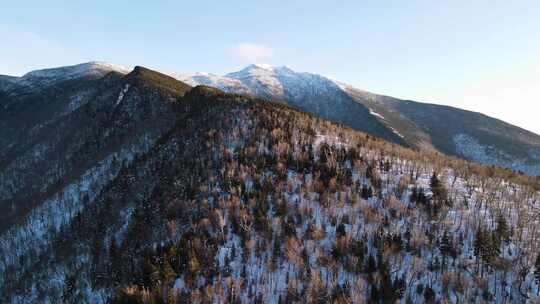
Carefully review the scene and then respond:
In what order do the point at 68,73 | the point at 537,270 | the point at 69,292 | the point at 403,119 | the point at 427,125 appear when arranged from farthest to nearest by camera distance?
the point at 68,73 → the point at 403,119 → the point at 427,125 → the point at 69,292 → the point at 537,270

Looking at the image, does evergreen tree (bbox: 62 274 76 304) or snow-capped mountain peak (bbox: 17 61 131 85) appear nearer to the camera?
evergreen tree (bbox: 62 274 76 304)

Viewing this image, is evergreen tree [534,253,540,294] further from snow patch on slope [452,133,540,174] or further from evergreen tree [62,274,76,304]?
snow patch on slope [452,133,540,174]

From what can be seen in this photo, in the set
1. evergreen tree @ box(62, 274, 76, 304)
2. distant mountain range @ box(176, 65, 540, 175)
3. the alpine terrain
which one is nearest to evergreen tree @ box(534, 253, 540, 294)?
the alpine terrain

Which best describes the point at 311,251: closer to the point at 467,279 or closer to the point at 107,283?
the point at 467,279

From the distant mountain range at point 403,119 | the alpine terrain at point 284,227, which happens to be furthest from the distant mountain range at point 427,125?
the alpine terrain at point 284,227

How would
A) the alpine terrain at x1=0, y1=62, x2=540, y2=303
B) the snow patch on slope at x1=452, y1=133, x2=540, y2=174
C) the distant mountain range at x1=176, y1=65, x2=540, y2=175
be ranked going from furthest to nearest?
the distant mountain range at x1=176, y1=65, x2=540, y2=175 → the snow patch on slope at x1=452, y1=133, x2=540, y2=174 → the alpine terrain at x1=0, y1=62, x2=540, y2=303

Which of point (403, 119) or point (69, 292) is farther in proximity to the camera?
point (403, 119)

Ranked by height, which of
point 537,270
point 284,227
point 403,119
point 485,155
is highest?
point 403,119

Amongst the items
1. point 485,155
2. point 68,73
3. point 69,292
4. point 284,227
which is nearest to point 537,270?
point 284,227

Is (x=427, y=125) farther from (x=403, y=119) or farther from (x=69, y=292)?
(x=69, y=292)
